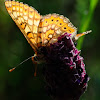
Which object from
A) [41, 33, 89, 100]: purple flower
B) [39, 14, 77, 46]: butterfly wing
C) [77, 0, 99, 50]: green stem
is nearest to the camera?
[41, 33, 89, 100]: purple flower

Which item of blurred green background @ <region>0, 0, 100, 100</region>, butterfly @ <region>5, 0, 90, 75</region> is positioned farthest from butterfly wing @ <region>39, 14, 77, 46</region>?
blurred green background @ <region>0, 0, 100, 100</region>

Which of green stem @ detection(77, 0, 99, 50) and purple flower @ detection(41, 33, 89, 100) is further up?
green stem @ detection(77, 0, 99, 50)

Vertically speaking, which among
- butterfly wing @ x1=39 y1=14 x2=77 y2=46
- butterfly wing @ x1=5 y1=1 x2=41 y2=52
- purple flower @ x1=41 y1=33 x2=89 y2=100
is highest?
butterfly wing @ x1=5 y1=1 x2=41 y2=52

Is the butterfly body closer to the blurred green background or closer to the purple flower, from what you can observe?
the purple flower

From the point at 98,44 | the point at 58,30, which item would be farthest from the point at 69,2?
the point at 58,30

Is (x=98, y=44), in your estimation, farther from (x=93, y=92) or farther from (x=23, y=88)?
(x=23, y=88)

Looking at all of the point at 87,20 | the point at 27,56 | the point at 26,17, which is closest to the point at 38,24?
the point at 26,17

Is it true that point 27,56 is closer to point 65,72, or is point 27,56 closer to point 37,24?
point 37,24
